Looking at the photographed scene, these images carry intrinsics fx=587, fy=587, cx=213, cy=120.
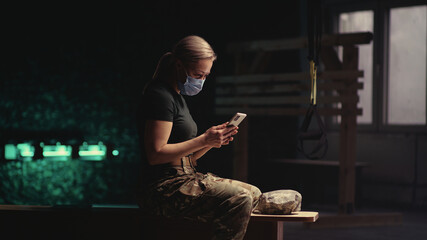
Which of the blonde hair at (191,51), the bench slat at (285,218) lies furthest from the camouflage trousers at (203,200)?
the blonde hair at (191,51)

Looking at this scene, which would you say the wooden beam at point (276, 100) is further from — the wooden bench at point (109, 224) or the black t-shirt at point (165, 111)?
the black t-shirt at point (165, 111)

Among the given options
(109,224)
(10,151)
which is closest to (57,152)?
(10,151)

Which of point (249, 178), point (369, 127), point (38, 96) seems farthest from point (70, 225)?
point (369, 127)

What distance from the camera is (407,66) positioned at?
7770 millimetres

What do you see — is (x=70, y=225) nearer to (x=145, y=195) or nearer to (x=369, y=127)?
(x=145, y=195)

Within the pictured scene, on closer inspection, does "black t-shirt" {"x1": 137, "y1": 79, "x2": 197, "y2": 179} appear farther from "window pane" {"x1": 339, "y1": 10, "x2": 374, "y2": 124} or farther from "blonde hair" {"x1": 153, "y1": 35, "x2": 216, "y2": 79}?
"window pane" {"x1": 339, "y1": 10, "x2": 374, "y2": 124}

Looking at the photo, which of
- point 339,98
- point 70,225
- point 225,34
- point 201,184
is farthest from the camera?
point 225,34

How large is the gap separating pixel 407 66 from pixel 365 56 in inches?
23.5

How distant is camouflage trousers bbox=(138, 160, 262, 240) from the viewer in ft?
9.33

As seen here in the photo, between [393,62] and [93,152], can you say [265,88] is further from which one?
[93,152]

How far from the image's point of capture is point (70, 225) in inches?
136

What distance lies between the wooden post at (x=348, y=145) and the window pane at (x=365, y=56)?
1703 mm

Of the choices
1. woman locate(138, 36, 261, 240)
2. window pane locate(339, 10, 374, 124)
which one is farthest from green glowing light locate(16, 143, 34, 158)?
window pane locate(339, 10, 374, 124)

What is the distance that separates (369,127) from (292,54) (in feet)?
4.91
